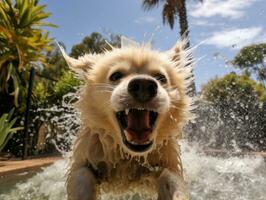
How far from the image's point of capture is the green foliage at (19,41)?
12.7m

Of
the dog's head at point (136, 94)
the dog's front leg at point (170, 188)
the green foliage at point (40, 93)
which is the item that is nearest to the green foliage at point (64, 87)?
the green foliage at point (40, 93)

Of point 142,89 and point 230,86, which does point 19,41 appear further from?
point 230,86

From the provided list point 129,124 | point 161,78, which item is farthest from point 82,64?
point 129,124

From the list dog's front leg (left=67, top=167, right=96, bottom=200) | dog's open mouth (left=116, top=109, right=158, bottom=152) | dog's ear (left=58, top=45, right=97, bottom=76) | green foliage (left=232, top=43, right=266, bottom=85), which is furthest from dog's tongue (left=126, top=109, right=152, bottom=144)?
green foliage (left=232, top=43, right=266, bottom=85)

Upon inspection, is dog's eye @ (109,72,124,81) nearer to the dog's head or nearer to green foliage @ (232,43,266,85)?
the dog's head

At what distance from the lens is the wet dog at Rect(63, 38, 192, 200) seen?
9.23 ft

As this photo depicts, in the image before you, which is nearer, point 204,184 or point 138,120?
point 138,120

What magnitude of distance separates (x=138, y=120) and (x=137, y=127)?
0.17 ft

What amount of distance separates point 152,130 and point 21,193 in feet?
8.44

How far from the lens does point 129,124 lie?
9.56 ft

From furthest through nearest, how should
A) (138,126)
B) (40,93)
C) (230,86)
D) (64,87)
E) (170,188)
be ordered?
(230,86) → (40,93) → (64,87) → (138,126) → (170,188)

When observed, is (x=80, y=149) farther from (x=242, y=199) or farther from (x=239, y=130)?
(x=239, y=130)

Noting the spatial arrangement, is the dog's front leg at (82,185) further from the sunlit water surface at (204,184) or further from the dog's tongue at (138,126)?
the sunlit water surface at (204,184)

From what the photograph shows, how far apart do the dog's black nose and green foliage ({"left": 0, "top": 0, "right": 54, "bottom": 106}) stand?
10.0 meters
